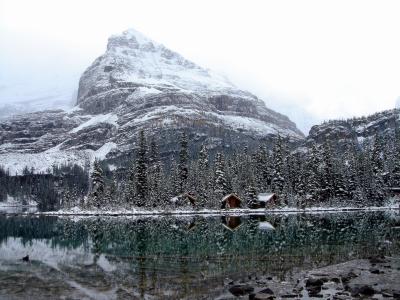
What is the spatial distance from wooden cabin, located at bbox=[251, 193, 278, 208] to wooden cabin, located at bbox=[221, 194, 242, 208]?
4583 millimetres

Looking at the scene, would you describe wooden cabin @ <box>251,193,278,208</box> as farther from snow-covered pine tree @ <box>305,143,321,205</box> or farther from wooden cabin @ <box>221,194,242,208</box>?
snow-covered pine tree @ <box>305,143,321,205</box>

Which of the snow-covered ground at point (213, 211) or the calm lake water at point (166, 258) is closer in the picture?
the calm lake water at point (166, 258)

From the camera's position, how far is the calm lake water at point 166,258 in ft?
91.7

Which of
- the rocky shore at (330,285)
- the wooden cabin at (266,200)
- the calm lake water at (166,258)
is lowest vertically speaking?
the rocky shore at (330,285)

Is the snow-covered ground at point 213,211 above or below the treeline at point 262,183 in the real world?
below

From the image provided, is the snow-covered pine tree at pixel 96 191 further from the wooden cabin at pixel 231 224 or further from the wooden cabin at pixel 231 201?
the wooden cabin at pixel 231 224

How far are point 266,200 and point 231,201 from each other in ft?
30.7

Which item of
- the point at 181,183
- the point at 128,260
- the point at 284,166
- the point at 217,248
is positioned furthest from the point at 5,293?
the point at 284,166

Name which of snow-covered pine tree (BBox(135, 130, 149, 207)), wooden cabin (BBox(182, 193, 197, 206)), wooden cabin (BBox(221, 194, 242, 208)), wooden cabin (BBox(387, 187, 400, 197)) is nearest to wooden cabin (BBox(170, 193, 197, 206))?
wooden cabin (BBox(182, 193, 197, 206))

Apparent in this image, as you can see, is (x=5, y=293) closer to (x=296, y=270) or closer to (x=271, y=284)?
(x=271, y=284)

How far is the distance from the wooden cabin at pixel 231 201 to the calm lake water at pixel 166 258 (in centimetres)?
5406

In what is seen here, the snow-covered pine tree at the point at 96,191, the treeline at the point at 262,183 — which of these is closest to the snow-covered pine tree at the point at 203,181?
the treeline at the point at 262,183

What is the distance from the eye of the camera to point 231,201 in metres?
119

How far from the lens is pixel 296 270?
3269 cm
